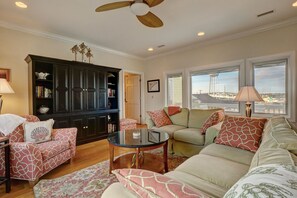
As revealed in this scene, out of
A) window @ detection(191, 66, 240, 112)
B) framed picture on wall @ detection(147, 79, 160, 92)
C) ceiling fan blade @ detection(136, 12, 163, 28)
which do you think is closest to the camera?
ceiling fan blade @ detection(136, 12, 163, 28)

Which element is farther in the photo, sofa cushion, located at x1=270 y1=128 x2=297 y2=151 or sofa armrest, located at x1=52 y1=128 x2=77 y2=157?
sofa armrest, located at x1=52 y1=128 x2=77 y2=157

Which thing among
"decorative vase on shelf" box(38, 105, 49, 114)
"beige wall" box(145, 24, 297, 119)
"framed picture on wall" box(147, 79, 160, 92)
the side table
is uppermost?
"beige wall" box(145, 24, 297, 119)

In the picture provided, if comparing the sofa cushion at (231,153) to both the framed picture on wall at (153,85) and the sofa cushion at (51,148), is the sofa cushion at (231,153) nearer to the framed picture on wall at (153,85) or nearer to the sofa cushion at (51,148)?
the sofa cushion at (51,148)

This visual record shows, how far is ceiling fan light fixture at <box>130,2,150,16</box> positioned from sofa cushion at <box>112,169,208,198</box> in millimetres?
2027

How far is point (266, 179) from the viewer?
53 cm

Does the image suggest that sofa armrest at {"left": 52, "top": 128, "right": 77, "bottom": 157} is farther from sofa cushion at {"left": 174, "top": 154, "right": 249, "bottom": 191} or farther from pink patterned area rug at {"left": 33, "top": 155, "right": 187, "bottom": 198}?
sofa cushion at {"left": 174, "top": 154, "right": 249, "bottom": 191}

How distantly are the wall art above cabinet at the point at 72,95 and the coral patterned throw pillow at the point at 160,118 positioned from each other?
1.46m

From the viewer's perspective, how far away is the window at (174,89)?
5.15 m

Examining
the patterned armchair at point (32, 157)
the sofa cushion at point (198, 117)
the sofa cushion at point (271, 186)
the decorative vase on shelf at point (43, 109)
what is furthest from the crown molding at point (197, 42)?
the sofa cushion at point (271, 186)

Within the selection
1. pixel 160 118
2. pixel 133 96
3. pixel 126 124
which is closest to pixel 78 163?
pixel 160 118

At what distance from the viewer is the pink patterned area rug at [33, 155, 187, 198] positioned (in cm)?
183

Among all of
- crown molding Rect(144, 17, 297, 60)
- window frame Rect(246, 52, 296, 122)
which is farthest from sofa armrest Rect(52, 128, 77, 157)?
window frame Rect(246, 52, 296, 122)

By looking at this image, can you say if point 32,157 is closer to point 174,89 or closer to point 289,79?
point 174,89

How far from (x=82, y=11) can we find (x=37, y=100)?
2130mm
